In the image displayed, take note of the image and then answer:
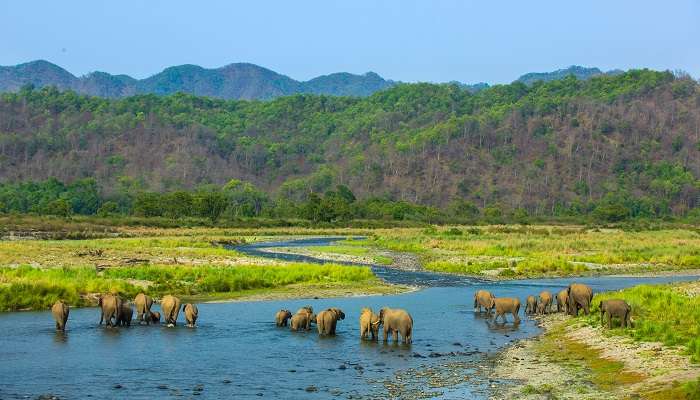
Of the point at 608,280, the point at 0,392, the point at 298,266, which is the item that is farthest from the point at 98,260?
the point at 0,392

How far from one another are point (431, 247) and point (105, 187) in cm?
13288

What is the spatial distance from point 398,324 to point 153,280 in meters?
18.2

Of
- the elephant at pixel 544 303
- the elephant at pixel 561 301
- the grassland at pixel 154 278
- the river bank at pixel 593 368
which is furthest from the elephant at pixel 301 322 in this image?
the elephant at pixel 561 301

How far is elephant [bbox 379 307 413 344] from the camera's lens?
26.0 metres

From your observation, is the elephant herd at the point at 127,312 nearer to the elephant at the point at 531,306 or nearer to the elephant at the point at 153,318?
the elephant at the point at 153,318

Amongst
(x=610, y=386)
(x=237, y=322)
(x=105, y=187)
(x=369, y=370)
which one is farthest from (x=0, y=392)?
(x=105, y=187)

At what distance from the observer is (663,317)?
28875mm

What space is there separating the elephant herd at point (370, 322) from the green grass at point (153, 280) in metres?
10.4

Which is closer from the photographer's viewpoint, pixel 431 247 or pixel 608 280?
pixel 608 280

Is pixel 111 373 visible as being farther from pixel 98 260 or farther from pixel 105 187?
pixel 105 187

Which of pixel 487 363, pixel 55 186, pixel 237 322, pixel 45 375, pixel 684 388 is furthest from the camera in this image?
pixel 55 186

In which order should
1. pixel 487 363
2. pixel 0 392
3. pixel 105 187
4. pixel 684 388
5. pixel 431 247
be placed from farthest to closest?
pixel 105 187
pixel 431 247
pixel 487 363
pixel 0 392
pixel 684 388

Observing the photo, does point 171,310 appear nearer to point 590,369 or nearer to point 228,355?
point 228,355

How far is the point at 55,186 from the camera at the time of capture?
569ft
